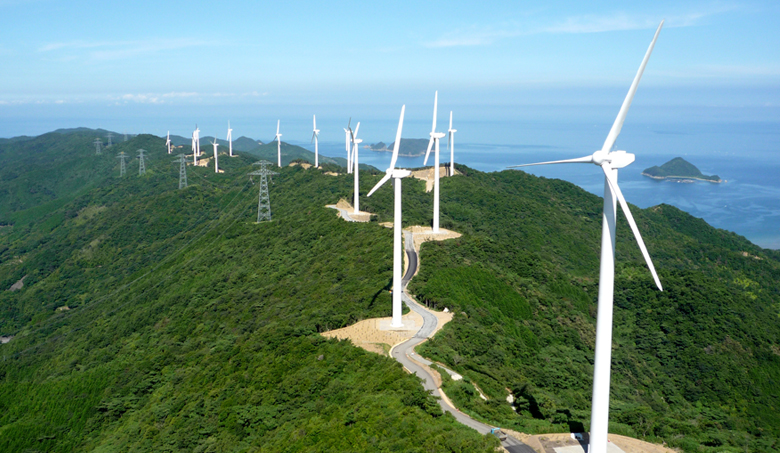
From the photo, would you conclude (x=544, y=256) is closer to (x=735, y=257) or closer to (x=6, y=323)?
(x=735, y=257)

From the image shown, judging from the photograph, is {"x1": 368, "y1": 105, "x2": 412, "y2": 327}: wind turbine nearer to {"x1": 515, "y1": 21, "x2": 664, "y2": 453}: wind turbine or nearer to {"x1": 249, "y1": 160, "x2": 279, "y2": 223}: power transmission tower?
{"x1": 515, "y1": 21, "x2": 664, "y2": 453}: wind turbine

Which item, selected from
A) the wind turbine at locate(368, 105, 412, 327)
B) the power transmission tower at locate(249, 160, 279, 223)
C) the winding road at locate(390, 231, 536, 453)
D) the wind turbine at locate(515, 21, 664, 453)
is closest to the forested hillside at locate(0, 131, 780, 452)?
the winding road at locate(390, 231, 536, 453)

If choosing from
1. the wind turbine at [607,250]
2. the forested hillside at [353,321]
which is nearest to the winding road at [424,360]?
the forested hillside at [353,321]

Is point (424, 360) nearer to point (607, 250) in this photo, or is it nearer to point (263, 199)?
point (607, 250)

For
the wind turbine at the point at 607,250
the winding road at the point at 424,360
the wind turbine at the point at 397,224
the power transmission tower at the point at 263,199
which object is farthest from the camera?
the power transmission tower at the point at 263,199

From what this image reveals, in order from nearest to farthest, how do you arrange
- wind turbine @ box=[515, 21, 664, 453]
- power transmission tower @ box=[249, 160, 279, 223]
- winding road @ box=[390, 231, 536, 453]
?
wind turbine @ box=[515, 21, 664, 453]
winding road @ box=[390, 231, 536, 453]
power transmission tower @ box=[249, 160, 279, 223]

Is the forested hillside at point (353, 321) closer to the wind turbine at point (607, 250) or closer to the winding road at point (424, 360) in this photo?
the winding road at point (424, 360)
